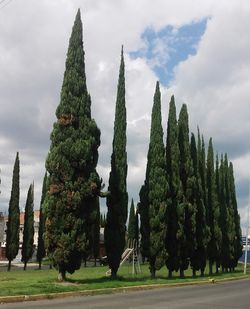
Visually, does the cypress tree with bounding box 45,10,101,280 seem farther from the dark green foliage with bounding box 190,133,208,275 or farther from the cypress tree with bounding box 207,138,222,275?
the cypress tree with bounding box 207,138,222,275

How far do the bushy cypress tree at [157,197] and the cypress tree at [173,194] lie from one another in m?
0.89

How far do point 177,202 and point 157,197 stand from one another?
12.3ft

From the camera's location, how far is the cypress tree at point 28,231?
48000mm

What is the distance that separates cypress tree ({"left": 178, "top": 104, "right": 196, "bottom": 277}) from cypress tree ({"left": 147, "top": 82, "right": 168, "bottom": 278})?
348 centimetres

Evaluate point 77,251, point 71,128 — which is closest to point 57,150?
point 71,128

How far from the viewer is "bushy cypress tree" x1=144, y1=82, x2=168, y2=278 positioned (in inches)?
1152

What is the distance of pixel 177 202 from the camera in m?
32.9

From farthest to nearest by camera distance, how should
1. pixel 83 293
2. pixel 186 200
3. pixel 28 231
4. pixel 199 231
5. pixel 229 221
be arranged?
pixel 229 221 → pixel 28 231 → pixel 199 231 → pixel 186 200 → pixel 83 293

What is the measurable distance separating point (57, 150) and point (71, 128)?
1.28 meters

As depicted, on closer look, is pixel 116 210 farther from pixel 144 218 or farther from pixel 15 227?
pixel 15 227

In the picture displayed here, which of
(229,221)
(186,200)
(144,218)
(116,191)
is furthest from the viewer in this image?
(229,221)

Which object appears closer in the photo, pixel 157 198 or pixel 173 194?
pixel 157 198

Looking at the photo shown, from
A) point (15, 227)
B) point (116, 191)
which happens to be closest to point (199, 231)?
point (116, 191)

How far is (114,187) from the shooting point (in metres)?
26.7
